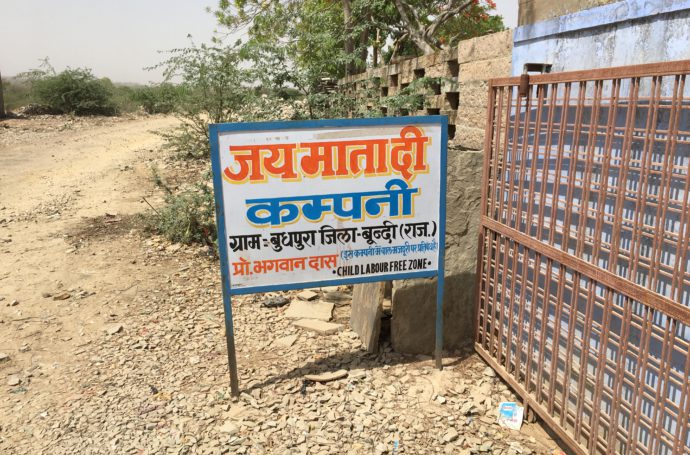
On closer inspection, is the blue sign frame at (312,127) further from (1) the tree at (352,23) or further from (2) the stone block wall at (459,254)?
(1) the tree at (352,23)

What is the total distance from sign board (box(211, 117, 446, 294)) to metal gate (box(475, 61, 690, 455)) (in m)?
0.44

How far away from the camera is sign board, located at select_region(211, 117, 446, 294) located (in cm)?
298

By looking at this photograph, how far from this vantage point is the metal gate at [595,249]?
209 cm

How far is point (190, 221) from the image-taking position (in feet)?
19.2

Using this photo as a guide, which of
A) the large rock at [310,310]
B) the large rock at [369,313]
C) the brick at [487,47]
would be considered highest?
the brick at [487,47]

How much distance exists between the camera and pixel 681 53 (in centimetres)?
225

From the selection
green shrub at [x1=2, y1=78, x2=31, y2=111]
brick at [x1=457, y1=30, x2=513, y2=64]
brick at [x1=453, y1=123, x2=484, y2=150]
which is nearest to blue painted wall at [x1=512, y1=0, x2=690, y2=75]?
brick at [x1=457, y1=30, x2=513, y2=64]

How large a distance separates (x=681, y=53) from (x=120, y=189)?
27.1ft

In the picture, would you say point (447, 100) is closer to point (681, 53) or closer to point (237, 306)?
point (237, 306)

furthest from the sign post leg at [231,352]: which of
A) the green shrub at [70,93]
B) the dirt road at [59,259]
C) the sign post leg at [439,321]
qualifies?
the green shrub at [70,93]

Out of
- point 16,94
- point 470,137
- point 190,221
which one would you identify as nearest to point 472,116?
point 470,137

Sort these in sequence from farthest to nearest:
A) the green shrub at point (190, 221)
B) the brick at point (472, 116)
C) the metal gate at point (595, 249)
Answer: the green shrub at point (190, 221) → the brick at point (472, 116) → the metal gate at point (595, 249)

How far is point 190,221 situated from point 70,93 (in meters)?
19.3

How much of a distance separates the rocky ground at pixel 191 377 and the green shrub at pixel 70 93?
61.2ft
